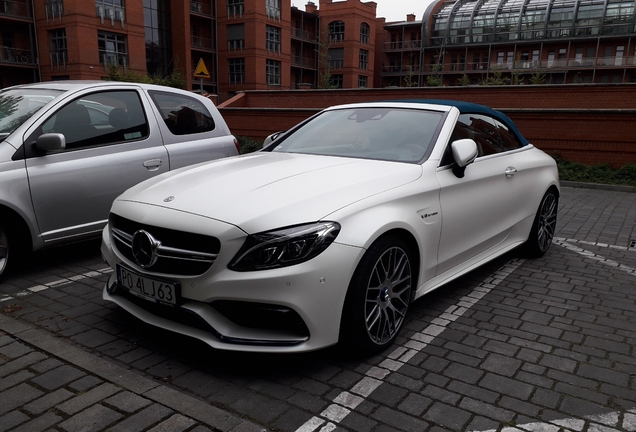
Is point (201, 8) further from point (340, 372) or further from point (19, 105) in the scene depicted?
point (340, 372)

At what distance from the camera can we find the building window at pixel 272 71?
5303cm

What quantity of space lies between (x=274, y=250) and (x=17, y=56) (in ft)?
148

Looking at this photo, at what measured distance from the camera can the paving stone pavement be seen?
274 cm

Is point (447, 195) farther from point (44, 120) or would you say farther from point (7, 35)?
point (7, 35)

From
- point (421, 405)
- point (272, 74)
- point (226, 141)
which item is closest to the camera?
point (421, 405)

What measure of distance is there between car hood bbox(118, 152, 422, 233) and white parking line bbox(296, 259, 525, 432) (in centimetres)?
99

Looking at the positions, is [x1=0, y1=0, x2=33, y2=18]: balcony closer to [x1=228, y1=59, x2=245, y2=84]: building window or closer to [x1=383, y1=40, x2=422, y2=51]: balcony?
[x1=228, y1=59, x2=245, y2=84]: building window

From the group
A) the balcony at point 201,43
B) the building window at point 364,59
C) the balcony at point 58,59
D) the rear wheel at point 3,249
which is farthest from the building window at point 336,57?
the rear wheel at point 3,249

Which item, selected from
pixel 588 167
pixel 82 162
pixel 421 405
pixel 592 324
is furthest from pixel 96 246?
pixel 588 167

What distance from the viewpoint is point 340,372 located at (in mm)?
3258

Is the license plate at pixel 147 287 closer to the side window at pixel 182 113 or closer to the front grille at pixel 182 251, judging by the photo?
the front grille at pixel 182 251

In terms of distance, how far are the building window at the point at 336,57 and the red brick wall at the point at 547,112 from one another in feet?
136

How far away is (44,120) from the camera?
16.2ft

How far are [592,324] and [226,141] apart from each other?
14.3 ft
